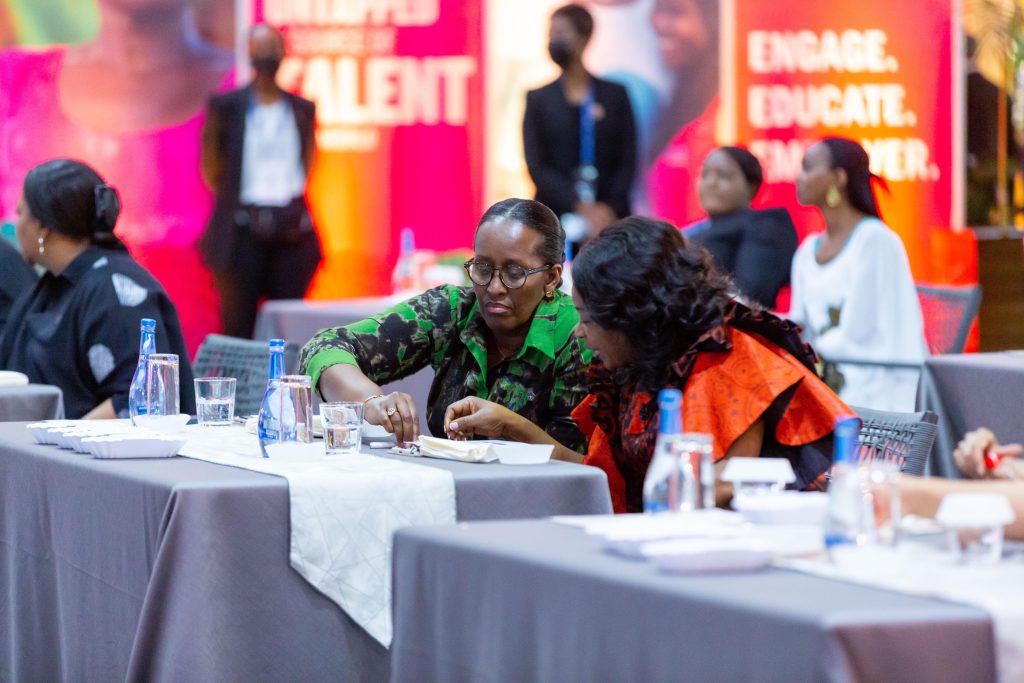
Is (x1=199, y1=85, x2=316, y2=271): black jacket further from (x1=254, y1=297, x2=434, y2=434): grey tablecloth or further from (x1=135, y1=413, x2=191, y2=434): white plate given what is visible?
(x1=135, y1=413, x2=191, y2=434): white plate

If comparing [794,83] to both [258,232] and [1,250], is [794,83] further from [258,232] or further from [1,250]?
[1,250]

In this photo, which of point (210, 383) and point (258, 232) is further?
point (258, 232)

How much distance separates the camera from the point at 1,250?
16.9 ft

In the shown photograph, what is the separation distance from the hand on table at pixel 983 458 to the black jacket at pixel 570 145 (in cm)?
583

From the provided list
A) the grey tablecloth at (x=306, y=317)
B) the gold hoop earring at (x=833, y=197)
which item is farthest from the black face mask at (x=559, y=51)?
the gold hoop earring at (x=833, y=197)

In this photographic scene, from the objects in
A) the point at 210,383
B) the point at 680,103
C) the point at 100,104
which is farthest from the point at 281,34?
the point at 210,383

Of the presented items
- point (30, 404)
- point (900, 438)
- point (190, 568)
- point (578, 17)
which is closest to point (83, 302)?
point (30, 404)

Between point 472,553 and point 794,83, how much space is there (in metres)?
7.95

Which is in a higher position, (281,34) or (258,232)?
(281,34)

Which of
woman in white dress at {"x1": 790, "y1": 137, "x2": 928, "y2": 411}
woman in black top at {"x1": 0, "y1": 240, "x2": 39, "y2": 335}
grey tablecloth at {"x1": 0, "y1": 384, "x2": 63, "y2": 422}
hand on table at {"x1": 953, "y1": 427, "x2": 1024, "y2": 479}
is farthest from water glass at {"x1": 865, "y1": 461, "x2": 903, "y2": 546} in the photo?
woman in black top at {"x1": 0, "y1": 240, "x2": 39, "y2": 335}

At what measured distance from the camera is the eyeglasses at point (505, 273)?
3184 millimetres

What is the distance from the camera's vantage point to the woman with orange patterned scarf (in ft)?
8.39

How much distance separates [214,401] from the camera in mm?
3273

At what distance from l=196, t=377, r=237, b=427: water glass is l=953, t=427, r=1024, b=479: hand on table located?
160 cm
